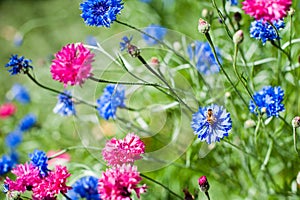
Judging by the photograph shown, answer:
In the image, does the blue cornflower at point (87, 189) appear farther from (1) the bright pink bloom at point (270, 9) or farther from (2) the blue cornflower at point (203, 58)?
(1) the bright pink bloom at point (270, 9)

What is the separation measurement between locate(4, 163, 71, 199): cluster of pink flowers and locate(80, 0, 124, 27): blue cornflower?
26 cm

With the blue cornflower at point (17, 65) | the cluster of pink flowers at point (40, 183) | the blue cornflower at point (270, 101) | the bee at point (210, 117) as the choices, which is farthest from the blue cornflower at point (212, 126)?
the blue cornflower at point (17, 65)

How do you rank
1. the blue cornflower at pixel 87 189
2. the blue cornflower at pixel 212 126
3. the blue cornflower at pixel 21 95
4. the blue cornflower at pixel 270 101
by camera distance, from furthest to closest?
1. the blue cornflower at pixel 21 95
2. the blue cornflower at pixel 87 189
3. the blue cornflower at pixel 270 101
4. the blue cornflower at pixel 212 126

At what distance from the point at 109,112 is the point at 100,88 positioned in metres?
0.14

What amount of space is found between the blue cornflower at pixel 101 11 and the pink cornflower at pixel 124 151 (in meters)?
0.20

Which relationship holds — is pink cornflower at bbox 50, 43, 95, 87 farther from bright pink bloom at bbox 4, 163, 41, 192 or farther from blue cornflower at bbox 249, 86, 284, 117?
blue cornflower at bbox 249, 86, 284, 117

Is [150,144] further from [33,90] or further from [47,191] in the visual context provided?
[33,90]

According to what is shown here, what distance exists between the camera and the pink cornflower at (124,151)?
0.80 metres

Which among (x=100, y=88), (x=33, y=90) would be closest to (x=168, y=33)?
(x=100, y=88)

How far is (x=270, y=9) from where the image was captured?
70 centimetres

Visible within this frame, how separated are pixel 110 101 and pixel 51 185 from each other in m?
0.28

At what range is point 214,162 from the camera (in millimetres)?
1239

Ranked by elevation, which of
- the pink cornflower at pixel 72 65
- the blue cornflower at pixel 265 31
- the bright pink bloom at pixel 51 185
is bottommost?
the bright pink bloom at pixel 51 185

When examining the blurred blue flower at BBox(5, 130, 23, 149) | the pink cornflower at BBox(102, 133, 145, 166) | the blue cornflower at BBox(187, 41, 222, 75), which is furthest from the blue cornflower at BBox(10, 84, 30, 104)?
the pink cornflower at BBox(102, 133, 145, 166)
